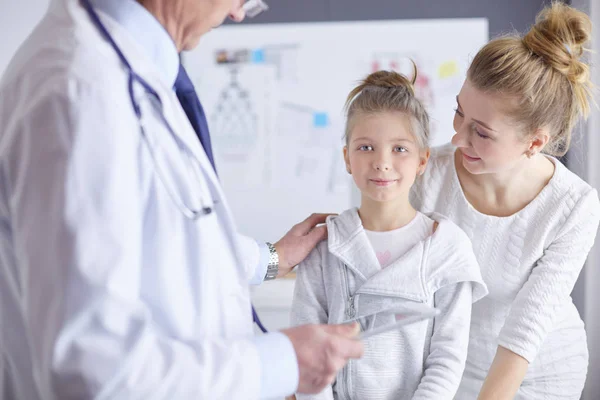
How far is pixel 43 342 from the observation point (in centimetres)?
87

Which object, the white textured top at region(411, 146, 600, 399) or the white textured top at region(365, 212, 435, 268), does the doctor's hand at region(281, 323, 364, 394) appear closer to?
the white textured top at region(365, 212, 435, 268)

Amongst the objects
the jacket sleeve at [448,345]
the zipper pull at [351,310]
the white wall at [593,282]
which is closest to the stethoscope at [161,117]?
the zipper pull at [351,310]

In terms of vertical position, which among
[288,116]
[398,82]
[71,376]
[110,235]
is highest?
[398,82]

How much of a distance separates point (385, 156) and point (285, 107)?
2.21m

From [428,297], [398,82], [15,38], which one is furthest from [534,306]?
[15,38]

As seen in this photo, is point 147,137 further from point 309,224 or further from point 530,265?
point 530,265

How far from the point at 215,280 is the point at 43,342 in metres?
0.28

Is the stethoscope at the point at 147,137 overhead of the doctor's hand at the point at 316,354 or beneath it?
overhead

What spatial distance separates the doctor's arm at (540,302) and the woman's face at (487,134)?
0.73ft

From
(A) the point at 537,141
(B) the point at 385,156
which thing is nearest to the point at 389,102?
(B) the point at 385,156

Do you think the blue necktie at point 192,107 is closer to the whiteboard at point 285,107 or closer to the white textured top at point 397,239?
the white textured top at point 397,239

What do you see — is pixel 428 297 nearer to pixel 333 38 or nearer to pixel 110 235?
pixel 110 235

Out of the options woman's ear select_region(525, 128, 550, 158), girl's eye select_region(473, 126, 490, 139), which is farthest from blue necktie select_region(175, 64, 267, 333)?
woman's ear select_region(525, 128, 550, 158)

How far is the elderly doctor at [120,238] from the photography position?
865 mm
